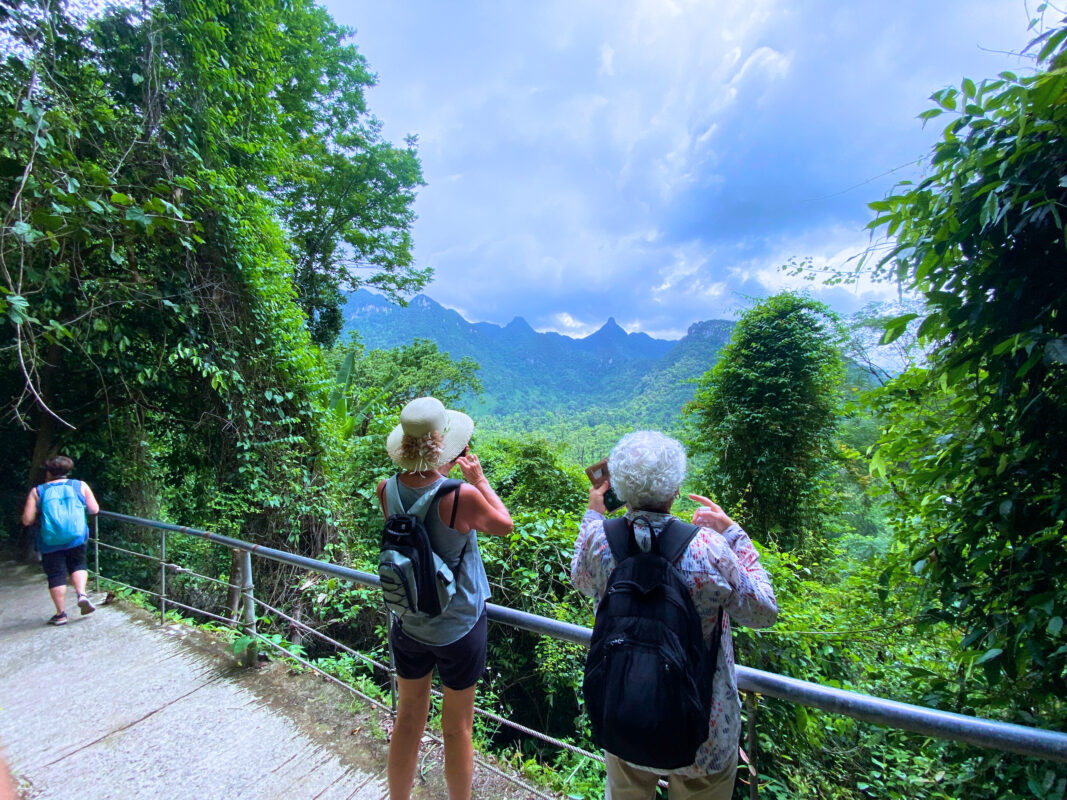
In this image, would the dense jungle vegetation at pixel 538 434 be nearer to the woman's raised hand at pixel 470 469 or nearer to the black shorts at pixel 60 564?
the black shorts at pixel 60 564

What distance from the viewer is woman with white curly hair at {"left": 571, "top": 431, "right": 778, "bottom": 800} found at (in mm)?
1199

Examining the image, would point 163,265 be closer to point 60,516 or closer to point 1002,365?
point 60,516

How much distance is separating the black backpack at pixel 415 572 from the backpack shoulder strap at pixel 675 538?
780mm

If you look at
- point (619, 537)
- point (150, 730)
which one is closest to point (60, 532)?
point (150, 730)

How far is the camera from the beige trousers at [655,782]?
4.15 feet

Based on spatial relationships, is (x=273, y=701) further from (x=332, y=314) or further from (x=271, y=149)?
(x=332, y=314)

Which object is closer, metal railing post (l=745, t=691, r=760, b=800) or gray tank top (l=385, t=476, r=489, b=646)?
metal railing post (l=745, t=691, r=760, b=800)

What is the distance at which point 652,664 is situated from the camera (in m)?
1.11

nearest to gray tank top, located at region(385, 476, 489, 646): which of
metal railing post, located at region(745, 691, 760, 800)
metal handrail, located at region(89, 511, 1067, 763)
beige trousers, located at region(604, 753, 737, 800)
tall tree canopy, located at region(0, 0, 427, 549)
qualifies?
metal handrail, located at region(89, 511, 1067, 763)

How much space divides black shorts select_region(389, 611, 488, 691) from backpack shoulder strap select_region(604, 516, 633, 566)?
715 millimetres

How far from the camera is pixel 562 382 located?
106 metres

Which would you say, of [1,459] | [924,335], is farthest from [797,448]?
[1,459]

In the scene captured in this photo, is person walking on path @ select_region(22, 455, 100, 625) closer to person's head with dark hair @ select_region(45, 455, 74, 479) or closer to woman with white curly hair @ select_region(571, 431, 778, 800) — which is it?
person's head with dark hair @ select_region(45, 455, 74, 479)

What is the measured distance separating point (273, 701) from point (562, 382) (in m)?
104
